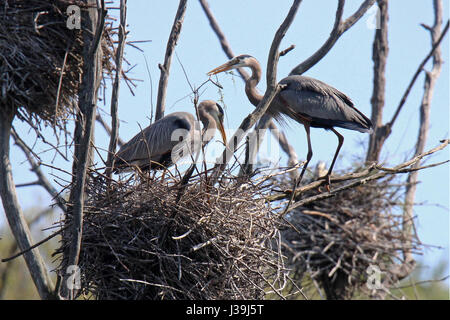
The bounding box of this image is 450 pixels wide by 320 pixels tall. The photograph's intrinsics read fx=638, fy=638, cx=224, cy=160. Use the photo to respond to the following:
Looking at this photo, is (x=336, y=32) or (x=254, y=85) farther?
(x=254, y=85)

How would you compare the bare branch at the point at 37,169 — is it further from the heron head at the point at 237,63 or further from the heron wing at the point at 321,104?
the heron wing at the point at 321,104

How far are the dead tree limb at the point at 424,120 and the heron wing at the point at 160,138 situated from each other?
2755mm

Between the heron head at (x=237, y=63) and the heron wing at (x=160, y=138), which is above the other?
the heron head at (x=237, y=63)

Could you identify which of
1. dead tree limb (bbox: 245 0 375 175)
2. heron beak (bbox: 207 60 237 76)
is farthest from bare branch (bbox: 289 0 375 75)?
heron beak (bbox: 207 60 237 76)

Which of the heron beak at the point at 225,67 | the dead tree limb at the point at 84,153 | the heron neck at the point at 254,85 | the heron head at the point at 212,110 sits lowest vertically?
the dead tree limb at the point at 84,153

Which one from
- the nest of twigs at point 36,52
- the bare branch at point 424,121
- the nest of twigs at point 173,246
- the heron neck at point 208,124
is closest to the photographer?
the nest of twigs at point 173,246

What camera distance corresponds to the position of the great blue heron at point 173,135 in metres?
5.57

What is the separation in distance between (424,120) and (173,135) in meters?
3.88

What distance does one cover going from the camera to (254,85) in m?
5.82

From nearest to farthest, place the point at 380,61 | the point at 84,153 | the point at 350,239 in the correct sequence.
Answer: the point at 84,153 < the point at 350,239 < the point at 380,61

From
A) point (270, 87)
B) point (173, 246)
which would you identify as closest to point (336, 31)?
point (270, 87)

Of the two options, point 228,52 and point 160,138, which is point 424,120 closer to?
point 228,52

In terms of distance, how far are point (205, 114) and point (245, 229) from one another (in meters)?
1.96

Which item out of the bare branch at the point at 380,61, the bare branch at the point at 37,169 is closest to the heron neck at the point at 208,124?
→ the bare branch at the point at 37,169
